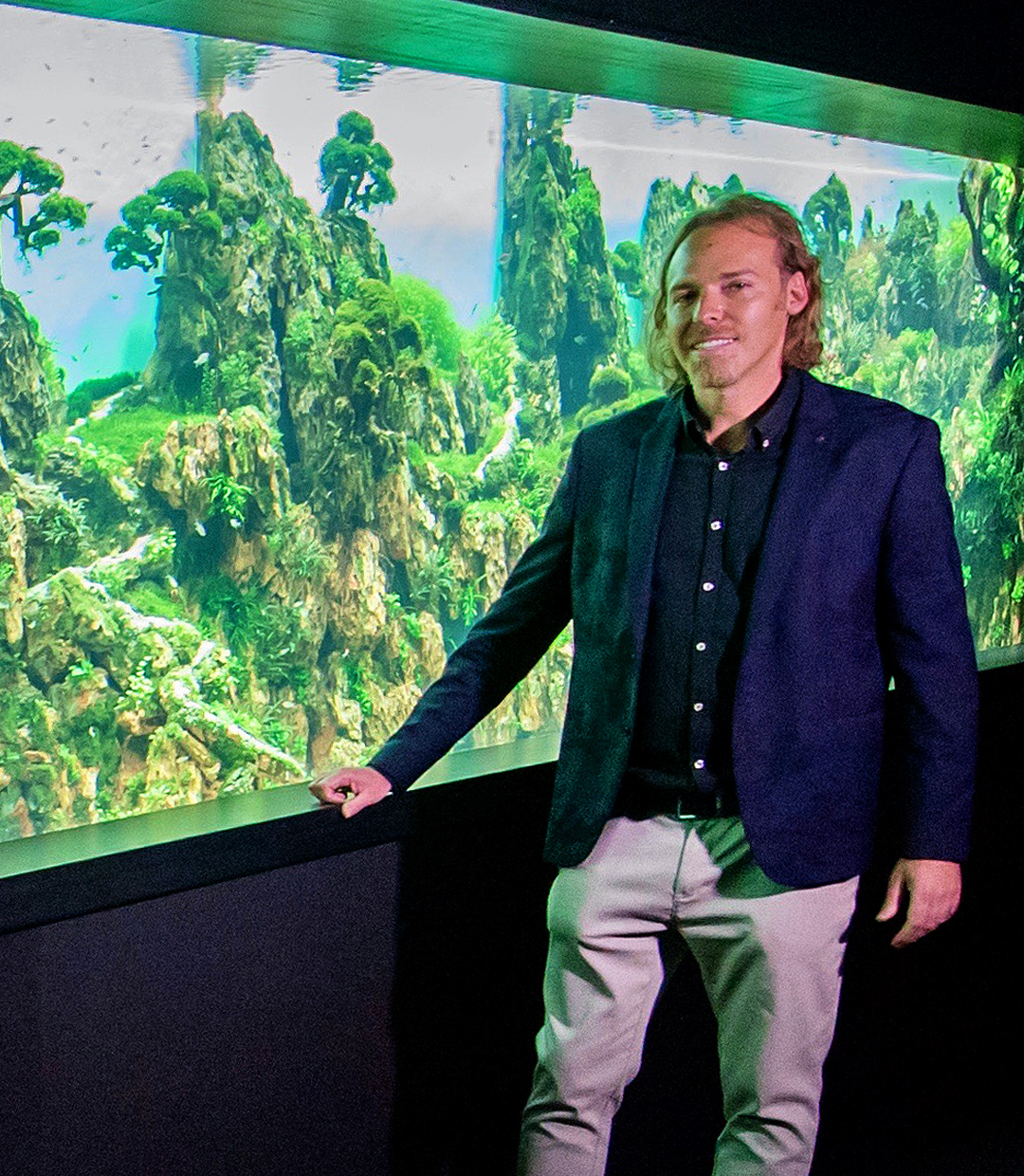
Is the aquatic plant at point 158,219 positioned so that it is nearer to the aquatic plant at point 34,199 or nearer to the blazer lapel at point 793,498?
the aquatic plant at point 34,199

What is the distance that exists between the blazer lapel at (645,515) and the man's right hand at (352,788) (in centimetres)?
37

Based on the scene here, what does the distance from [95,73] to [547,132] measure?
743mm

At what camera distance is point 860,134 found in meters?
2.83

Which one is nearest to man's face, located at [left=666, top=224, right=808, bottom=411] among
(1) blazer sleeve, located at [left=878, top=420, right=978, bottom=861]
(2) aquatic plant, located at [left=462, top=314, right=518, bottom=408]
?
(1) blazer sleeve, located at [left=878, top=420, right=978, bottom=861]

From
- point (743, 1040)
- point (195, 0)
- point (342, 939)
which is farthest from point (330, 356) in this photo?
point (743, 1040)

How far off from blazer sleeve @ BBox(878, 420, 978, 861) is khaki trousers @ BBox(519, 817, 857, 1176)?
147 mm

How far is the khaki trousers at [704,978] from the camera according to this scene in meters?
1.96

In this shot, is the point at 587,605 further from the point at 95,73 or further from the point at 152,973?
the point at 95,73

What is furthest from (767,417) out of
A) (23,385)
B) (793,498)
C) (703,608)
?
(23,385)

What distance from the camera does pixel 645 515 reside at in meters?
2.00

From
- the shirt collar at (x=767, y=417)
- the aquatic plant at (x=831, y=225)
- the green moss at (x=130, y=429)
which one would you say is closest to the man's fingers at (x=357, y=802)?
the green moss at (x=130, y=429)

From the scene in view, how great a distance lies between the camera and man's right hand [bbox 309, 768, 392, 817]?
1967mm

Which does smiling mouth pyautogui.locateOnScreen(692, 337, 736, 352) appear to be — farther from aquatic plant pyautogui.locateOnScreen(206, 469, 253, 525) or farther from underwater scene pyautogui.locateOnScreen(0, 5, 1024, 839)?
aquatic plant pyautogui.locateOnScreen(206, 469, 253, 525)

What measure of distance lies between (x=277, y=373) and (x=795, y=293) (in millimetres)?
683
